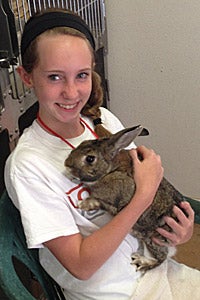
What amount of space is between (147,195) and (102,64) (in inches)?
46.7

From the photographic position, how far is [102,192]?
3.20 ft

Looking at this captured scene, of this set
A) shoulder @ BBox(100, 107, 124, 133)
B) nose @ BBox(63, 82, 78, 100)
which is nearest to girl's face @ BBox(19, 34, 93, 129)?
nose @ BBox(63, 82, 78, 100)

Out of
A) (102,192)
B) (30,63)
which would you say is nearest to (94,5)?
(30,63)

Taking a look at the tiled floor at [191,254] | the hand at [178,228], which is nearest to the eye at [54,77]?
the hand at [178,228]

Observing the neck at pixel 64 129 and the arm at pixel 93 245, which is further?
the neck at pixel 64 129

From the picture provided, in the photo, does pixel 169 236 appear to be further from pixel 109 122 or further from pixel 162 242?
pixel 109 122

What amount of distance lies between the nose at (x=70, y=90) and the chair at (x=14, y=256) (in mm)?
289

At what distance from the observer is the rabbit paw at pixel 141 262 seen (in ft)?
3.39

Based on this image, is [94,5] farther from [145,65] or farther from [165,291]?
[165,291]

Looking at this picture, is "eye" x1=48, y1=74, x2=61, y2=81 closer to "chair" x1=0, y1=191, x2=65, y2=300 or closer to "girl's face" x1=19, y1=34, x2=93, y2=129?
"girl's face" x1=19, y1=34, x2=93, y2=129

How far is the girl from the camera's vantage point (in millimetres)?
893

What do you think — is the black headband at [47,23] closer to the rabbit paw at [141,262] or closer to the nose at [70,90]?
the nose at [70,90]

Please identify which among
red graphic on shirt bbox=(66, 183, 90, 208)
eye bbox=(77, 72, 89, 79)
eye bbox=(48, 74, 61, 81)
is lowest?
red graphic on shirt bbox=(66, 183, 90, 208)

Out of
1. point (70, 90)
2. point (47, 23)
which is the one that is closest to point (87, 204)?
point (70, 90)
